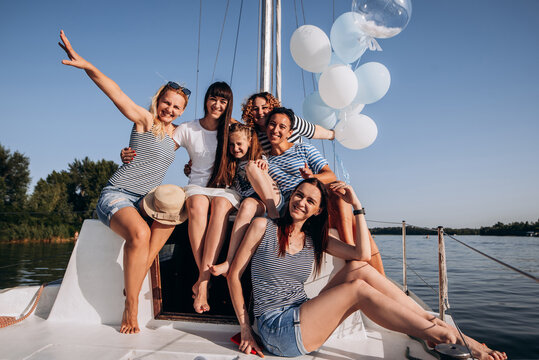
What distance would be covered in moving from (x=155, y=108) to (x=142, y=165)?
474mm

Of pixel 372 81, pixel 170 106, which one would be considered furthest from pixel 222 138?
pixel 372 81

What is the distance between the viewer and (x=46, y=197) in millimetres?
26781

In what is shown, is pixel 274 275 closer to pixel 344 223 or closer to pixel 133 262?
pixel 344 223

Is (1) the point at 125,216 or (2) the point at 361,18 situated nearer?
(1) the point at 125,216

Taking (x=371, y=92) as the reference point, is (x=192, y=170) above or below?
below

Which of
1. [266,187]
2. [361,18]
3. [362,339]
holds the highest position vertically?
[361,18]

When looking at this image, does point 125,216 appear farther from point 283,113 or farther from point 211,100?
point 283,113

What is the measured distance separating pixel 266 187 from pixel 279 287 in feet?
2.36

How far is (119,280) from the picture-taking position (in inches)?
95.9

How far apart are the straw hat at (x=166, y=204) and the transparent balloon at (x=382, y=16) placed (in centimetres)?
293

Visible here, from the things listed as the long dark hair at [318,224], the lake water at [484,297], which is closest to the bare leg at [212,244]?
the long dark hair at [318,224]

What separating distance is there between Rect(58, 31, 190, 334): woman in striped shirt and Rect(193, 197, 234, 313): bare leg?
0.40 m

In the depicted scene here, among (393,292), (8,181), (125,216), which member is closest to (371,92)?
(393,292)

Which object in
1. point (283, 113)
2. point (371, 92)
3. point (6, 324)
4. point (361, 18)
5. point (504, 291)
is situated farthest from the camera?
point (504, 291)
